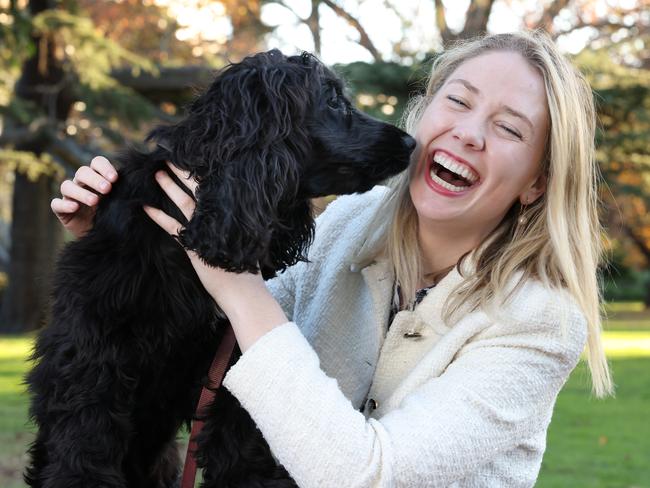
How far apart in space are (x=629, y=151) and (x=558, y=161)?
17482 mm

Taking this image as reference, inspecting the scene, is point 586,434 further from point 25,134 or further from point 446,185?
point 25,134

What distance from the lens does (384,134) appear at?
268 centimetres

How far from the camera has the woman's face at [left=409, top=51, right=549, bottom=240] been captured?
9.20ft

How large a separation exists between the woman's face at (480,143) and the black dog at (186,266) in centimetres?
17

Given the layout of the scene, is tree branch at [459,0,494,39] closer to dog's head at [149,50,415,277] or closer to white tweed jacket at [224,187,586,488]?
white tweed jacket at [224,187,586,488]

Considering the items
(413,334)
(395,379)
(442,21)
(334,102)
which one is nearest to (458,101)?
(334,102)

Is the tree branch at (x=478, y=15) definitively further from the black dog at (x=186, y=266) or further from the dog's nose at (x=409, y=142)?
the black dog at (x=186, y=266)

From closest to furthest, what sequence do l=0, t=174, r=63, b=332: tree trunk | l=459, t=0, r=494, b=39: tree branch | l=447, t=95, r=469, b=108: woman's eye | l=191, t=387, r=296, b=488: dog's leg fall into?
l=191, t=387, r=296, b=488: dog's leg < l=447, t=95, r=469, b=108: woman's eye < l=459, t=0, r=494, b=39: tree branch < l=0, t=174, r=63, b=332: tree trunk

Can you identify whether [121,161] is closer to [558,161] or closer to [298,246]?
[298,246]

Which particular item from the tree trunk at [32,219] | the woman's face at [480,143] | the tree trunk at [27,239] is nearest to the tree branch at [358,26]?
the tree trunk at [32,219]

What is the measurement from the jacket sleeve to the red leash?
0.27 metres

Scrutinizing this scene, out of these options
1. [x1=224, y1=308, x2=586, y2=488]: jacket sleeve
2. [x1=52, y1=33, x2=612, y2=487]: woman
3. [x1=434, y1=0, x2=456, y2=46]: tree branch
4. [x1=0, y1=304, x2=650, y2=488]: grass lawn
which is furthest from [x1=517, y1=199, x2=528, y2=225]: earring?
[x1=434, y1=0, x2=456, y2=46]: tree branch

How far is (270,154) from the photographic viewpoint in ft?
8.22

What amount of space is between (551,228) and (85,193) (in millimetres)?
1343
